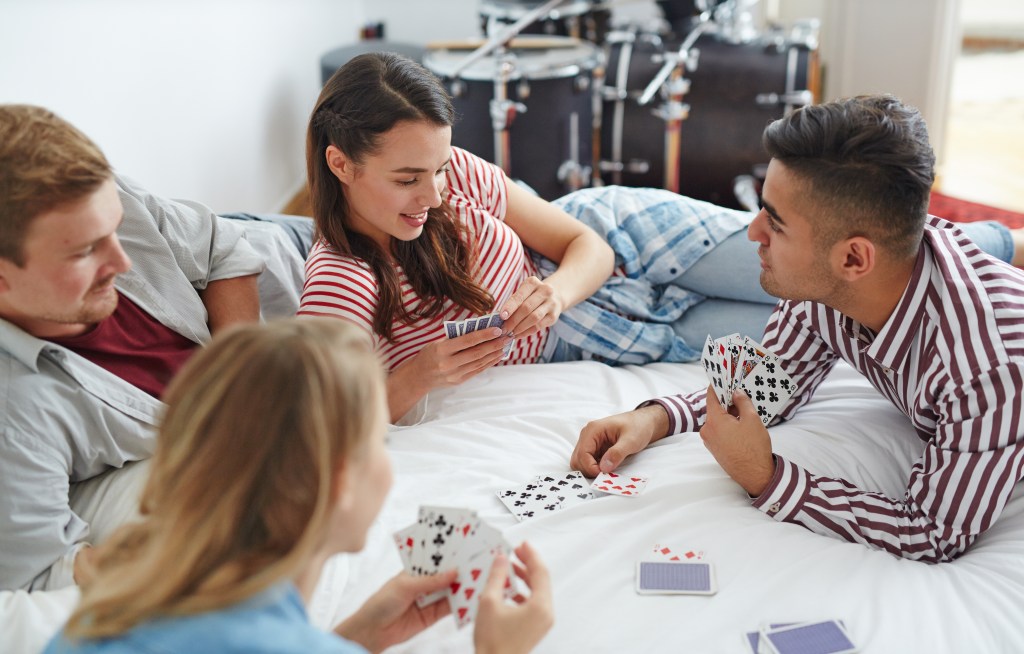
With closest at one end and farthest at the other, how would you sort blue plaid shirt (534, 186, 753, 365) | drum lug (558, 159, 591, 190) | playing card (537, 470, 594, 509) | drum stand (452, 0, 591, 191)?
1. playing card (537, 470, 594, 509)
2. blue plaid shirt (534, 186, 753, 365)
3. drum stand (452, 0, 591, 191)
4. drum lug (558, 159, 591, 190)

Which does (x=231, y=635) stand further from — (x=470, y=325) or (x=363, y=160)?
(x=363, y=160)

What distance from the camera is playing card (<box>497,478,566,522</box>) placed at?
1.68 meters

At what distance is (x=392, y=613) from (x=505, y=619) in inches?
8.4

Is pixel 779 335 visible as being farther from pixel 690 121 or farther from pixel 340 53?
pixel 340 53

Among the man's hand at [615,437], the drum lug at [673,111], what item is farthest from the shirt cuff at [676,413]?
the drum lug at [673,111]

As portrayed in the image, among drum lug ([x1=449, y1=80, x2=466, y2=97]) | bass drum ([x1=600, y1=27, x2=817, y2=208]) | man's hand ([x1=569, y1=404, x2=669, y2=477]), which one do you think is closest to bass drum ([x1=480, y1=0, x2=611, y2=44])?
bass drum ([x1=600, y1=27, x2=817, y2=208])

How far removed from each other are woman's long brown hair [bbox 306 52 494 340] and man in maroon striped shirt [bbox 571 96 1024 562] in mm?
531

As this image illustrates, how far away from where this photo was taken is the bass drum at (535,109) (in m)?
3.77

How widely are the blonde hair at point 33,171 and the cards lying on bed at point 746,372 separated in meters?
1.08

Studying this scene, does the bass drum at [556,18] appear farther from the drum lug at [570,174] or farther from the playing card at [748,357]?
the playing card at [748,357]

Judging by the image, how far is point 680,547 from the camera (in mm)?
1591

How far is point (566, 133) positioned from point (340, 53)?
1383mm

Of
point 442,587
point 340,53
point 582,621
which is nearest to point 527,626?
point 442,587

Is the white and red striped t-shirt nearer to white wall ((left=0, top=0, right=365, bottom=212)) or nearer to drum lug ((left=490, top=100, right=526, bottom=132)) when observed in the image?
white wall ((left=0, top=0, right=365, bottom=212))
